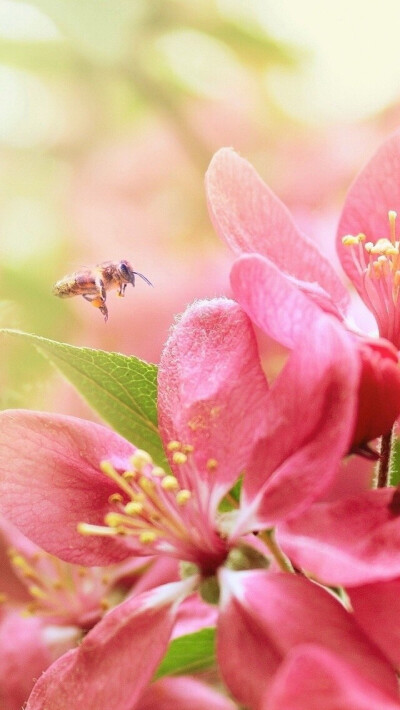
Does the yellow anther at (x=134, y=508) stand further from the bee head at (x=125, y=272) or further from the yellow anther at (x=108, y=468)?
the bee head at (x=125, y=272)

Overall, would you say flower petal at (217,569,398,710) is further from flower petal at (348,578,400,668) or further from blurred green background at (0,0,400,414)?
blurred green background at (0,0,400,414)

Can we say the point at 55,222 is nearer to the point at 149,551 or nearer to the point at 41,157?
the point at 41,157

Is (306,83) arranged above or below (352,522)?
above

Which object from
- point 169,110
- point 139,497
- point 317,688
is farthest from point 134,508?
point 169,110

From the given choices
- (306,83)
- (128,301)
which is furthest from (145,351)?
(306,83)

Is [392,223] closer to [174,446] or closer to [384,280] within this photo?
[384,280]

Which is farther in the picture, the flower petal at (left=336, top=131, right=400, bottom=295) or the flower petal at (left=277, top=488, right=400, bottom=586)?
the flower petal at (left=336, top=131, right=400, bottom=295)

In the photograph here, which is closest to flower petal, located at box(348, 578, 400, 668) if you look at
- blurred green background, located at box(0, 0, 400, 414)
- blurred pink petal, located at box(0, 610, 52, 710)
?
blurred pink petal, located at box(0, 610, 52, 710)
